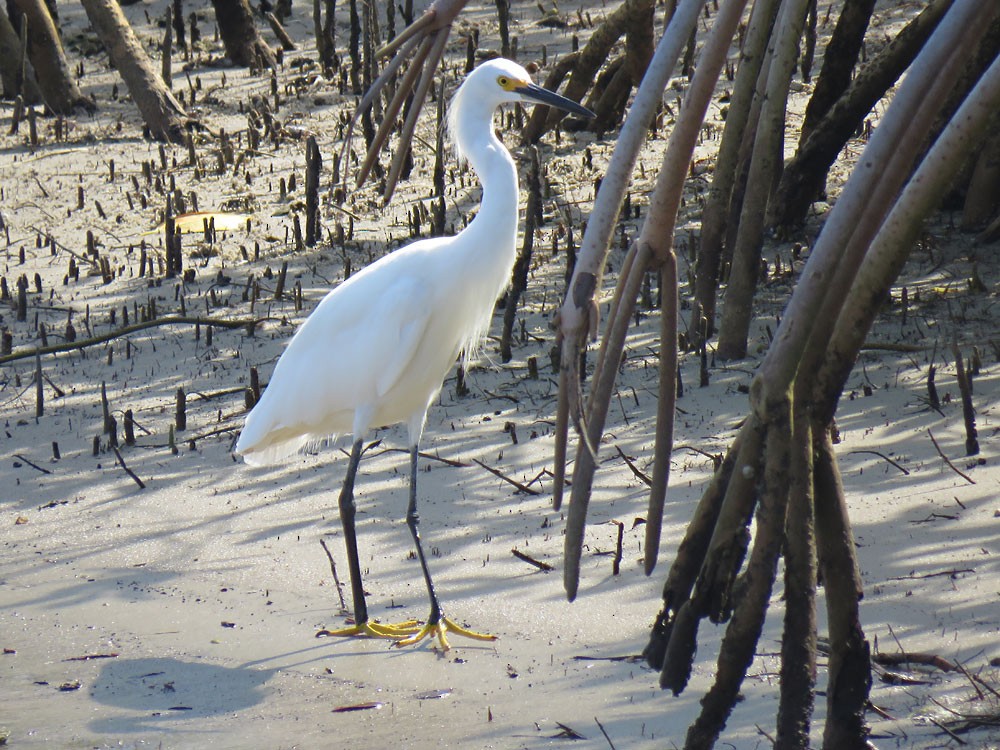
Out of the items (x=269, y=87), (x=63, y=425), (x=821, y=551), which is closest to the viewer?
(x=821, y=551)

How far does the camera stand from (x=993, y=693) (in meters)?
3.13

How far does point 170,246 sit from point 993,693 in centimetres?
617

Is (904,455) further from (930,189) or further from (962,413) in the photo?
(930,189)

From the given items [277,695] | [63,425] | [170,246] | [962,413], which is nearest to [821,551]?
[277,695]

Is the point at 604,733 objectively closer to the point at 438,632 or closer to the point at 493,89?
the point at 438,632

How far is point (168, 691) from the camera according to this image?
4160mm

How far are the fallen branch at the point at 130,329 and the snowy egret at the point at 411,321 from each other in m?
2.18

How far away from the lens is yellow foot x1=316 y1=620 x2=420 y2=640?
450 centimetres

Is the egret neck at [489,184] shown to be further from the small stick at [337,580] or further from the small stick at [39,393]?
the small stick at [39,393]

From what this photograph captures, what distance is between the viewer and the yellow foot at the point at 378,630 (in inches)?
177

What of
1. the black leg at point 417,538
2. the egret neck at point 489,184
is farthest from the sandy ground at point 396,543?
the egret neck at point 489,184

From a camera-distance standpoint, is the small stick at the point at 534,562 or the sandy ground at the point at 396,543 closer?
the sandy ground at the point at 396,543

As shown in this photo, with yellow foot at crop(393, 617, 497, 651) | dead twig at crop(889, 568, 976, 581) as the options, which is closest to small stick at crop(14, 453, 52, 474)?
yellow foot at crop(393, 617, 497, 651)

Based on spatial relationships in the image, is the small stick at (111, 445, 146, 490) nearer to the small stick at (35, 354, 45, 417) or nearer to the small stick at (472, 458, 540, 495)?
the small stick at (35, 354, 45, 417)
